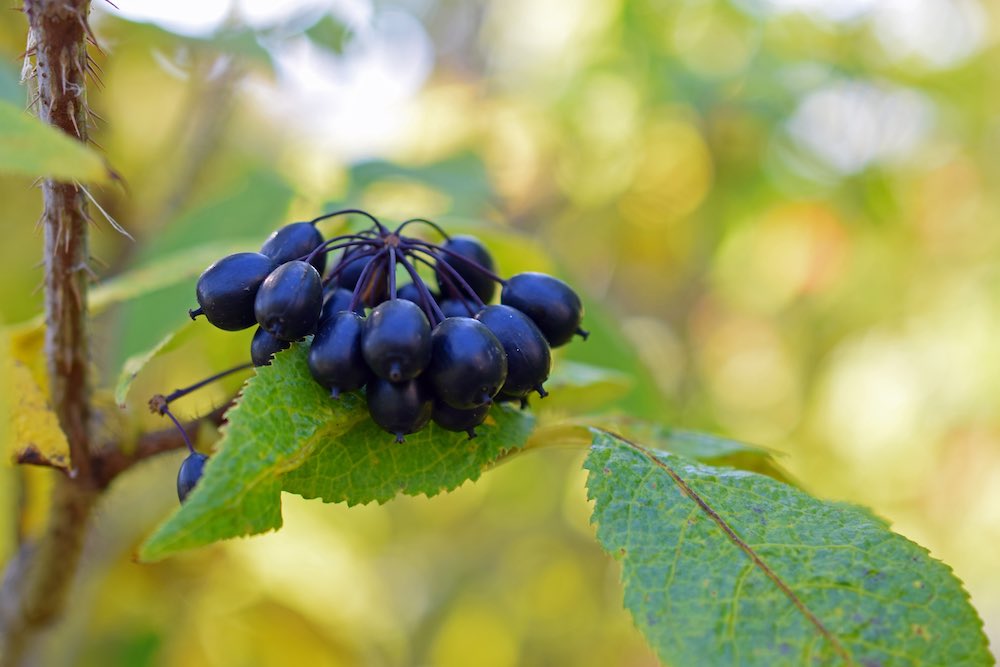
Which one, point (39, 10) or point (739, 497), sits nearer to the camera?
point (39, 10)

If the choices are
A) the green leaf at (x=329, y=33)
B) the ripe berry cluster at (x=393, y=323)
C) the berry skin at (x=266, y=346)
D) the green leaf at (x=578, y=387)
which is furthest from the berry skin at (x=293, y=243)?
the green leaf at (x=329, y=33)

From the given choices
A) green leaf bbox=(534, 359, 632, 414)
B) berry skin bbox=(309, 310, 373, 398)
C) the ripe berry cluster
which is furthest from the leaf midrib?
berry skin bbox=(309, 310, 373, 398)

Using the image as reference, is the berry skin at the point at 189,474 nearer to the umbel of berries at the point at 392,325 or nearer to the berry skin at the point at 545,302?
the umbel of berries at the point at 392,325

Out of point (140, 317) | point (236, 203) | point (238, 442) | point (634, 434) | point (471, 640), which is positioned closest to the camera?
point (238, 442)

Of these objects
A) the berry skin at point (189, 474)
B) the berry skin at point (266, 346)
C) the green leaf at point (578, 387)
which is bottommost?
the berry skin at point (189, 474)

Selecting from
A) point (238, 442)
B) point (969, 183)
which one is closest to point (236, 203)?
point (238, 442)

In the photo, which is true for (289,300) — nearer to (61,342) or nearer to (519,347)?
(519,347)

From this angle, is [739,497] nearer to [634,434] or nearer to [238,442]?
[634,434]
